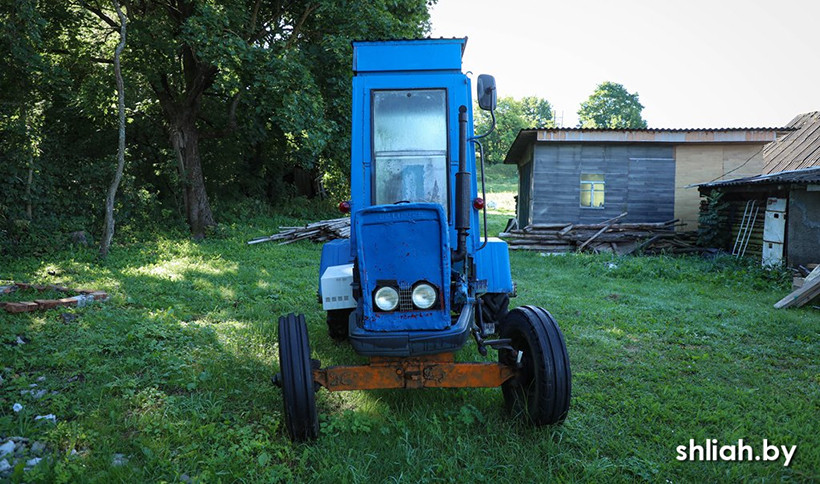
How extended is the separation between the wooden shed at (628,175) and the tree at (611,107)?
47814 mm

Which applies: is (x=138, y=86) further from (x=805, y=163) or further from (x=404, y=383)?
(x=805, y=163)

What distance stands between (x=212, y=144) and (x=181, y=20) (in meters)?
6.16

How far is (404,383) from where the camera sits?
3.68 metres

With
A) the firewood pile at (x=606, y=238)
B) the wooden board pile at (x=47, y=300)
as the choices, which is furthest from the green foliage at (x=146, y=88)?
the firewood pile at (x=606, y=238)

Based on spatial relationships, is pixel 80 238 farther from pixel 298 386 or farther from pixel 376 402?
pixel 298 386

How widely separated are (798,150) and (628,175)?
24.3ft

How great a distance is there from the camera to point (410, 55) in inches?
203

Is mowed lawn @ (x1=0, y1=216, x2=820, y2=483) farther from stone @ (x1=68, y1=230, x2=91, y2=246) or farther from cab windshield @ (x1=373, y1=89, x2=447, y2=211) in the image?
stone @ (x1=68, y1=230, x2=91, y2=246)

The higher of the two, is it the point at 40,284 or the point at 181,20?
the point at 181,20

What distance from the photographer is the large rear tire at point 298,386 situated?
3547 millimetres

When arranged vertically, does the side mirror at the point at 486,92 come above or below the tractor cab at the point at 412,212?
above

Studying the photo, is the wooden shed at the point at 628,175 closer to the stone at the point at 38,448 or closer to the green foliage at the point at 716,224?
the green foliage at the point at 716,224

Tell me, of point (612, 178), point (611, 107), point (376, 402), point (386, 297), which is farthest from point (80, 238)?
point (611, 107)

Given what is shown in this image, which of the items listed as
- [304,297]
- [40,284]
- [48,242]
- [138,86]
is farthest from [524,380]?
[138,86]
